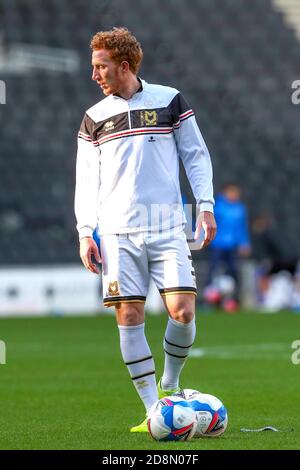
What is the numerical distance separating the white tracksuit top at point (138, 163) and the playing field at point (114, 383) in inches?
42.2

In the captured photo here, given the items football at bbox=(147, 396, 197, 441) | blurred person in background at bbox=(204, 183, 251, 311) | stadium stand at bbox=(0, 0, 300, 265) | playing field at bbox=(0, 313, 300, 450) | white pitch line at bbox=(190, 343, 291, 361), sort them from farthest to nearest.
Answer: stadium stand at bbox=(0, 0, 300, 265), blurred person in background at bbox=(204, 183, 251, 311), white pitch line at bbox=(190, 343, 291, 361), playing field at bbox=(0, 313, 300, 450), football at bbox=(147, 396, 197, 441)

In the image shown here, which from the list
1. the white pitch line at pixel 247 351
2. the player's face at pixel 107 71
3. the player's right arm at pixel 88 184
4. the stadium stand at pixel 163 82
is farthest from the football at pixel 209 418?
the stadium stand at pixel 163 82

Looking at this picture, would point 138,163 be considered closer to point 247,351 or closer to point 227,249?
point 247,351

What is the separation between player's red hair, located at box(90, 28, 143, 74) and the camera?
19.0ft

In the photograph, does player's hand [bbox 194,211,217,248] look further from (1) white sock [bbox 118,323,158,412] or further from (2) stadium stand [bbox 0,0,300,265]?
(2) stadium stand [bbox 0,0,300,265]

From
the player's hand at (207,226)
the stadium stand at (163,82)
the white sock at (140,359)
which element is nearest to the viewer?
the player's hand at (207,226)

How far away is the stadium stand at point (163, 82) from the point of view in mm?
19969

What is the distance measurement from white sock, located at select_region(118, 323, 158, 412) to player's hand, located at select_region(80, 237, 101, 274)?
336 mm

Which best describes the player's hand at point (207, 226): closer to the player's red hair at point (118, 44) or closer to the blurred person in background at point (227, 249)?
the player's red hair at point (118, 44)

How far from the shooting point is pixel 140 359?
5926mm

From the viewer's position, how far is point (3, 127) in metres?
20.5

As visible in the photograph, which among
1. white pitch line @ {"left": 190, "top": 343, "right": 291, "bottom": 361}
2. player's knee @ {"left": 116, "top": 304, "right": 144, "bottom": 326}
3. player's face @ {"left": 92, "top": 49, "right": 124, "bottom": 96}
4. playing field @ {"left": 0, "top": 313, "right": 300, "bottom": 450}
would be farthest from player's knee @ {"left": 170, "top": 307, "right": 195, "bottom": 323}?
white pitch line @ {"left": 190, "top": 343, "right": 291, "bottom": 361}
